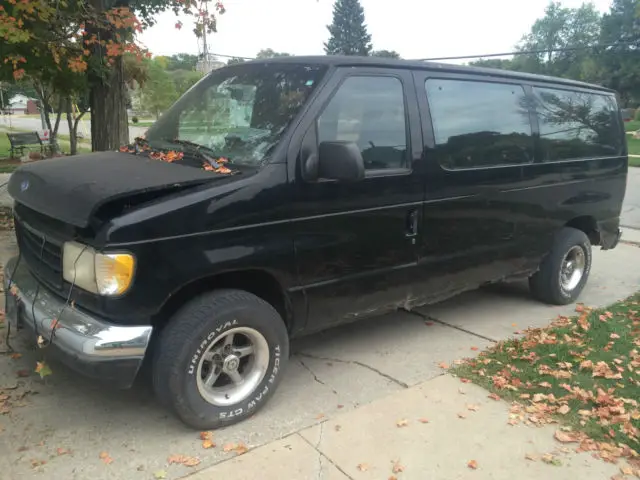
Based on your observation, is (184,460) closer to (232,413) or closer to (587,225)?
(232,413)

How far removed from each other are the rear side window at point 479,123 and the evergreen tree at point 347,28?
8215cm

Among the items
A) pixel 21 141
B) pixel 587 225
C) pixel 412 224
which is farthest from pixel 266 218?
pixel 21 141

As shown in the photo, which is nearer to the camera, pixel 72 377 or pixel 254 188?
pixel 254 188

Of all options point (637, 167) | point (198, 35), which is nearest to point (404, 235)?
point (198, 35)

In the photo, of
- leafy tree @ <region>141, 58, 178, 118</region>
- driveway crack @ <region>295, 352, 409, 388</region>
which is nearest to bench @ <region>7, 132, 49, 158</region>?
driveway crack @ <region>295, 352, 409, 388</region>

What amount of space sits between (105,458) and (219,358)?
777 mm

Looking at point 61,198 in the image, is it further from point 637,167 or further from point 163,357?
point 637,167

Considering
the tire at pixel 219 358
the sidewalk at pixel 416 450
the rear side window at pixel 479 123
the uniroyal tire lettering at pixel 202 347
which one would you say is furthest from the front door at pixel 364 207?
the sidewalk at pixel 416 450

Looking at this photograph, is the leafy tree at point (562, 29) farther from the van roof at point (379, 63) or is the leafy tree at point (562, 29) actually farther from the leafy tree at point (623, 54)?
the van roof at point (379, 63)

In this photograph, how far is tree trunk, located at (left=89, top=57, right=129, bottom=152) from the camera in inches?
326

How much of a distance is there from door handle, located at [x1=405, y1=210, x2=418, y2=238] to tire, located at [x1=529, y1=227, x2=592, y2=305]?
2.05 metres

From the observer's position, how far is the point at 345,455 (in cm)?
314

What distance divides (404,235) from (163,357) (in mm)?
1865

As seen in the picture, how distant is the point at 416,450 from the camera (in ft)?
10.6
